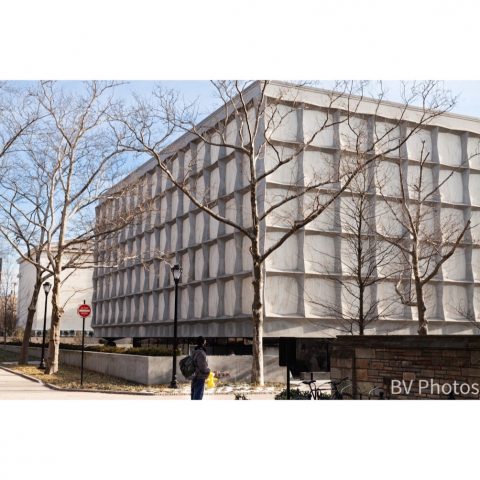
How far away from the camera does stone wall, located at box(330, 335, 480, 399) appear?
11.7 meters

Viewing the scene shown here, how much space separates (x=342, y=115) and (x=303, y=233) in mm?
Result: 6790

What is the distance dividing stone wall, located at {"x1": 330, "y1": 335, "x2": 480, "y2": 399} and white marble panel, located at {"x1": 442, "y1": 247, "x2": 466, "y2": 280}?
23.4 m

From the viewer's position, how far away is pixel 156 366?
22.3m

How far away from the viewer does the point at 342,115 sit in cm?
3316

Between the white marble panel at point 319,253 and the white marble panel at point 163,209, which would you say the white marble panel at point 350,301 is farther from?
the white marble panel at point 163,209

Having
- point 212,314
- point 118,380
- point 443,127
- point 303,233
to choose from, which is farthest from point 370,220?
point 118,380

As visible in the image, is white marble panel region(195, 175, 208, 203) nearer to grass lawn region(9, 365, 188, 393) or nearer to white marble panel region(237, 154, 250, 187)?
white marble panel region(237, 154, 250, 187)

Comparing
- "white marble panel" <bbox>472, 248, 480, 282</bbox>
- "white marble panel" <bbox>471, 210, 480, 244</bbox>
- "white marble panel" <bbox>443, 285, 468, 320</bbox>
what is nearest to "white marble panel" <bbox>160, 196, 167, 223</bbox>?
"white marble panel" <bbox>443, 285, 468, 320</bbox>

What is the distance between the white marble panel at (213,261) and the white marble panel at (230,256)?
114cm

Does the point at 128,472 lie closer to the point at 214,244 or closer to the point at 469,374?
the point at 469,374

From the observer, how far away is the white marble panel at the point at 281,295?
30403 millimetres

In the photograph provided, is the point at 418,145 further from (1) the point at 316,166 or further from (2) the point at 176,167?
(2) the point at 176,167

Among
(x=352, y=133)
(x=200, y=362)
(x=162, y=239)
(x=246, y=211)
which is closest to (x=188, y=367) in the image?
(x=200, y=362)

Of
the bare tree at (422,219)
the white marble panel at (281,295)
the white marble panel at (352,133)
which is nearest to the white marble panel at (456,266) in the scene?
the bare tree at (422,219)
